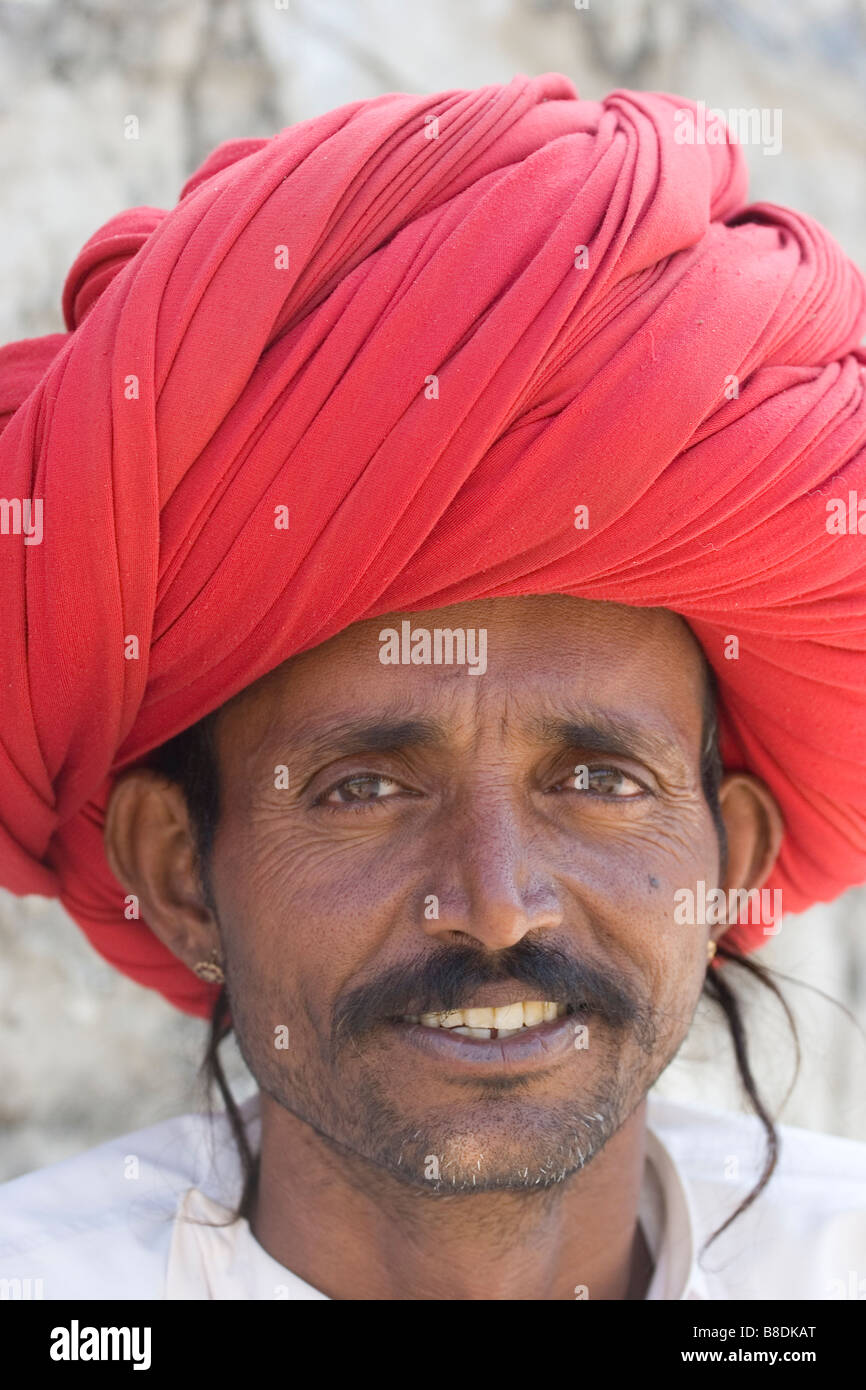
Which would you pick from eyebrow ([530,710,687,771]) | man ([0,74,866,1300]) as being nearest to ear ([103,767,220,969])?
man ([0,74,866,1300])

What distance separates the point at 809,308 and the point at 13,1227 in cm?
158

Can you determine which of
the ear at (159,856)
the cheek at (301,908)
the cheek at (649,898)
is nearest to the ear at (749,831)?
the cheek at (649,898)

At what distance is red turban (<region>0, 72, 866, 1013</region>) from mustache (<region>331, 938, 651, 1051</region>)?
0.39m

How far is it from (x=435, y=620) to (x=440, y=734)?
133 mm

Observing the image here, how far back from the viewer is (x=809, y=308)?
1772mm

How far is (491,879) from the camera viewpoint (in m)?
1.63

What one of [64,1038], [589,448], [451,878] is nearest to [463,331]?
[589,448]

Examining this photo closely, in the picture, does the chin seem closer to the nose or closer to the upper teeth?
the upper teeth

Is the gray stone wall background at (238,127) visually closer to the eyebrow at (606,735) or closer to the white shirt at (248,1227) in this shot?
the white shirt at (248,1227)

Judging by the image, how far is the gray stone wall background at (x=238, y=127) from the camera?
117 inches

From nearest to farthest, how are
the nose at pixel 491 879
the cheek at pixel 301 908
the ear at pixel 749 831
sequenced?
the nose at pixel 491 879
the cheek at pixel 301 908
the ear at pixel 749 831

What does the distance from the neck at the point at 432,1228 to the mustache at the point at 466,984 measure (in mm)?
236
